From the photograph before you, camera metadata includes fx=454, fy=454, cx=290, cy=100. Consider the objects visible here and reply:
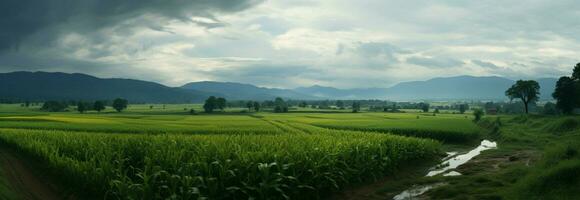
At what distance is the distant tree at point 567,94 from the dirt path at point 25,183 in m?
69.0

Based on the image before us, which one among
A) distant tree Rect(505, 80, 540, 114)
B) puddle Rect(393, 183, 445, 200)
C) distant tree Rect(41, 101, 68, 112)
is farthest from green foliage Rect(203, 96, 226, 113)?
puddle Rect(393, 183, 445, 200)

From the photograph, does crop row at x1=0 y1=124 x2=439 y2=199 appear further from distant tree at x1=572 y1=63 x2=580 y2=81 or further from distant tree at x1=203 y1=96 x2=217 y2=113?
distant tree at x1=203 y1=96 x2=217 y2=113

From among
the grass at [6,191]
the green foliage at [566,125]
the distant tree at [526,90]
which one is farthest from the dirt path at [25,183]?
the distant tree at [526,90]

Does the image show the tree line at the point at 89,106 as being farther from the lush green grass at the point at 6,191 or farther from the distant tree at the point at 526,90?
the lush green grass at the point at 6,191

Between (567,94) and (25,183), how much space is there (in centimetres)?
7042

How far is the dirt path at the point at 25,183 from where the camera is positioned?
15.9 meters

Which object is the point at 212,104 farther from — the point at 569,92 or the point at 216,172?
the point at 216,172

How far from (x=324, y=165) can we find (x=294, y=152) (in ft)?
4.84

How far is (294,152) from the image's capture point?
17.1 meters

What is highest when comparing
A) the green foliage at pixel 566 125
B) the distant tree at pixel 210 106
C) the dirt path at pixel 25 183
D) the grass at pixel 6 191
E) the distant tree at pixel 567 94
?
the distant tree at pixel 567 94

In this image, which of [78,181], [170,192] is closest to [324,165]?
[170,192]

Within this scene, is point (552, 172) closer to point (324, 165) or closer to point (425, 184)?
point (425, 184)

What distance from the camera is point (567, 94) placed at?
217 feet

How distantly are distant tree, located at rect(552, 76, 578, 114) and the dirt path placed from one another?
226 feet
